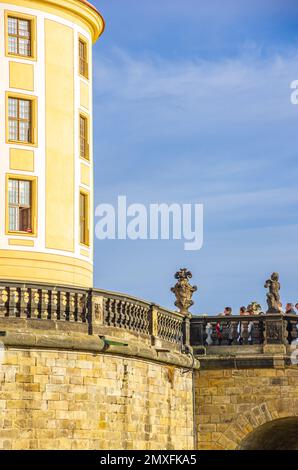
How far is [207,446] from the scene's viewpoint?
129ft

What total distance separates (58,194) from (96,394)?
877 centimetres

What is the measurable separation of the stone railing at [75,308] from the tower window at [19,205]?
188 inches

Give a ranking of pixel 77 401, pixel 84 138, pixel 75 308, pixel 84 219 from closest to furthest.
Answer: pixel 77 401
pixel 75 308
pixel 84 219
pixel 84 138

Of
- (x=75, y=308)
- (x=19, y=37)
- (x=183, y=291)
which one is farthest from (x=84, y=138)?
(x=75, y=308)

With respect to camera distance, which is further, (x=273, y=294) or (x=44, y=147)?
(x=273, y=294)

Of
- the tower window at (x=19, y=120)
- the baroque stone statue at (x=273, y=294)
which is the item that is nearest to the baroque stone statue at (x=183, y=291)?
the baroque stone statue at (x=273, y=294)

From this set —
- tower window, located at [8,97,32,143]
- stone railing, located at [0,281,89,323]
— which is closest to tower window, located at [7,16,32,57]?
tower window, located at [8,97,32,143]

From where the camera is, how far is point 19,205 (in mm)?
39281

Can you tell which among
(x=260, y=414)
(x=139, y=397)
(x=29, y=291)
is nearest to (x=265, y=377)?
(x=260, y=414)

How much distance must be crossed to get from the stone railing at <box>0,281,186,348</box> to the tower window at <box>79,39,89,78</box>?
28.7 ft

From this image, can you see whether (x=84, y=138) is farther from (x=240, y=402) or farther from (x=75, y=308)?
(x=75, y=308)

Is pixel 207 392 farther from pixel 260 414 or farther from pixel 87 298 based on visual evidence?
pixel 87 298

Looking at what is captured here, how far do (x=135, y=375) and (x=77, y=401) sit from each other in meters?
2.54
